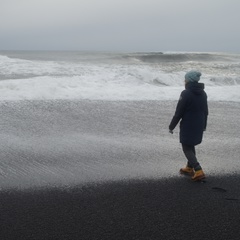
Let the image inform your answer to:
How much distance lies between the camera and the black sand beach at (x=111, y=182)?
3.38 metres

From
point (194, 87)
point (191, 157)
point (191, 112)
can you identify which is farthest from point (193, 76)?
point (191, 157)

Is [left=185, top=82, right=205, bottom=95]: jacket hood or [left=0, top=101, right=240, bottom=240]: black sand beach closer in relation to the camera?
[left=0, top=101, right=240, bottom=240]: black sand beach

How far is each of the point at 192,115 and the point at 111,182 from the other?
5.00ft

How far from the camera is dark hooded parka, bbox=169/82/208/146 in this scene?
473cm

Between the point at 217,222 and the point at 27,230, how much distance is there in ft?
6.55

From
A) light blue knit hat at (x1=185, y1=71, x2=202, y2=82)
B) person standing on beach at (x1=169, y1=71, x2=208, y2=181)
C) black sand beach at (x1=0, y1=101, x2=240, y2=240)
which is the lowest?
black sand beach at (x1=0, y1=101, x2=240, y2=240)

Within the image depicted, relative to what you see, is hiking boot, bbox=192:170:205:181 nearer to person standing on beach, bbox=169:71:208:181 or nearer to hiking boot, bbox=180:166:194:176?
person standing on beach, bbox=169:71:208:181

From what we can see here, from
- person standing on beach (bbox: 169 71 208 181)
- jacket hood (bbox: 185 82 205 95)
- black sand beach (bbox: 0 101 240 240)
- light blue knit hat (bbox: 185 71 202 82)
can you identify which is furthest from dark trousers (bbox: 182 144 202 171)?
light blue knit hat (bbox: 185 71 202 82)

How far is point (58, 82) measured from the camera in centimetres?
1359

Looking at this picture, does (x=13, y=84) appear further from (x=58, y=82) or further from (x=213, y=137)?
(x=213, y=137)

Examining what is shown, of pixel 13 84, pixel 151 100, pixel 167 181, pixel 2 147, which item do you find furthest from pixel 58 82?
pixel 167 181

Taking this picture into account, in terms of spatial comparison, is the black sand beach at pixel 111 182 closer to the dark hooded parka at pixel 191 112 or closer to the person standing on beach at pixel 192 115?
the person standing on beach at pixel 192 115

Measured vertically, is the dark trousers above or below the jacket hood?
below

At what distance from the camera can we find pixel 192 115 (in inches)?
188
